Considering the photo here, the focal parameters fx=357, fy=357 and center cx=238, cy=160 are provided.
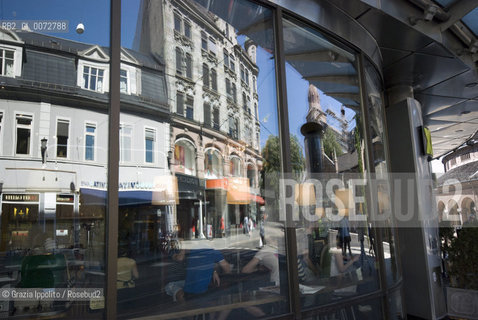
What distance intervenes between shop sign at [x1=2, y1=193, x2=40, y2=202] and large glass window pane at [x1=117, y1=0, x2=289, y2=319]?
0.73 meters

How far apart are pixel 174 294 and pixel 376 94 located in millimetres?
4068

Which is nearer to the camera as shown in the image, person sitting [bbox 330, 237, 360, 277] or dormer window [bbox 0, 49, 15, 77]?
dormer window [bbox 0, 49, 15, 77]

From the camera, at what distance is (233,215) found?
3.77 meters

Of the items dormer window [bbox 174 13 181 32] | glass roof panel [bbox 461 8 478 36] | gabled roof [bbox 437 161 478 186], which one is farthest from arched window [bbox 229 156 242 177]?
gabled roof [bbox 437 161 478 186]

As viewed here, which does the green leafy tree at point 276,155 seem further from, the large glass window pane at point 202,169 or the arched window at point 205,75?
the arched window at point 205,75

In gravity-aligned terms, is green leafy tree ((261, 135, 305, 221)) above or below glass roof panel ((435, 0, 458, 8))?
below

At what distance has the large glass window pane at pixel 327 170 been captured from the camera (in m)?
3.54

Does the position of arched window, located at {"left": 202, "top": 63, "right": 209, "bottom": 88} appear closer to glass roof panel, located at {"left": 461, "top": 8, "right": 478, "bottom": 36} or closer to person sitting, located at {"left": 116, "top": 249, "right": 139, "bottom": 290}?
person sitting, located at {"left": 116, "top": 249, "right": 139, "bottom": 290}

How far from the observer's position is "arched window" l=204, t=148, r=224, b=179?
378 centimetres

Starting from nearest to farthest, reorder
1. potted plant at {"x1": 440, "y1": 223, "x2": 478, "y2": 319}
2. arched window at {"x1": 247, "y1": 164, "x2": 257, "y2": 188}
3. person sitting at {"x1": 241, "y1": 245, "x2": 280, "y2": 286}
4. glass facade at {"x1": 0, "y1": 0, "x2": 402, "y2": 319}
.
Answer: glass facade at {"x1": 0, "y1": 0, "x2": 402, "y2": 319}
person sitting at {"x1": 241, "y1": 245, "x2": 280, "y2": 286}
arched window at {"x1": 247, "y1": 164, "x2": 257, "y2": 188}
potted plant at {"x1": 440, "y1": 223, "x2": 478, "y2": 319}

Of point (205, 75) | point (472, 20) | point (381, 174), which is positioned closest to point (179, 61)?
point (205, 75)

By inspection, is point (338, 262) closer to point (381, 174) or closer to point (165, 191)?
point (381, 174)

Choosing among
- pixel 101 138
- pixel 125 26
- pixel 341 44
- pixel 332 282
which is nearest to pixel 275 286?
pixel 332 282

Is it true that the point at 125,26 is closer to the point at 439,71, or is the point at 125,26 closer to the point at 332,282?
the point at 332,282
